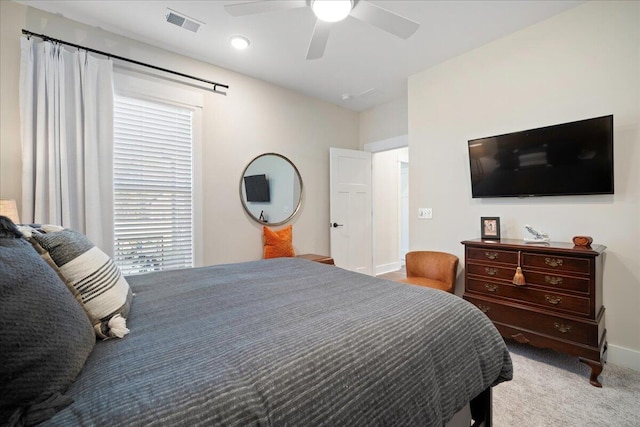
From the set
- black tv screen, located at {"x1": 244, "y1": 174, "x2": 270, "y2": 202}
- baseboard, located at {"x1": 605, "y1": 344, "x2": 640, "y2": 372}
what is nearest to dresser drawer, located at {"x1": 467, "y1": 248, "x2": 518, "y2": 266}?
baseboard, located at {"x1": 605, "y1": 344, "x2": 640, "y2": 372}

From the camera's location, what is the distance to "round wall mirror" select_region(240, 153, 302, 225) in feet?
11.5

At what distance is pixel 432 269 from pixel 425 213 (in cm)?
70

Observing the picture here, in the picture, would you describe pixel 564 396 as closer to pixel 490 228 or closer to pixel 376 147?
pixel 490 228

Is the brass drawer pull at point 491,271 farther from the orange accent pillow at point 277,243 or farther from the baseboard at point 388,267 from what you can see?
the baseboard at point 388,267

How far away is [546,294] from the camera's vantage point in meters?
2.10

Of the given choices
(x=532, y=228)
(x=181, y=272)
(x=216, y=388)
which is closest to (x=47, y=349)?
(x=216, y=388)

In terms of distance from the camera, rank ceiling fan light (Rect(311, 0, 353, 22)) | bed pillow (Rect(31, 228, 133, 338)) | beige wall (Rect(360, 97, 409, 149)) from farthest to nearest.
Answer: beige wall (Rect(360, 97, 409, 149)) < ceiling fan light (Rect(311, 0, 353, 22)) < bed pillow (Rect(31, 228, 133, 338))

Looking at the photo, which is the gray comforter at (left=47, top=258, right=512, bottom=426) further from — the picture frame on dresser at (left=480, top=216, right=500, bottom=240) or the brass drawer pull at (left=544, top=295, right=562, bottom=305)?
the picture frame on dresser at (left=480, top=216, right=500, bottom=240)

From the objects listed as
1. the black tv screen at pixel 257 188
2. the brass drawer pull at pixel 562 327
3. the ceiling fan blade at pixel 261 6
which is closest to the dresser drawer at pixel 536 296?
the brass drawer pull at pixel 562 327

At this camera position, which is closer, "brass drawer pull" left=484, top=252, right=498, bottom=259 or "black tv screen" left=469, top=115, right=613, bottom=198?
"black tv screen" left=469, top=115, right=613, bottom=198

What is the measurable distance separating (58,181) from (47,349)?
2331 millimetres

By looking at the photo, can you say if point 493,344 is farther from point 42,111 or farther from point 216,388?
point 42,111

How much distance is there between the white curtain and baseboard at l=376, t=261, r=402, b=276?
395 cm

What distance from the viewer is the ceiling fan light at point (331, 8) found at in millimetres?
1731
